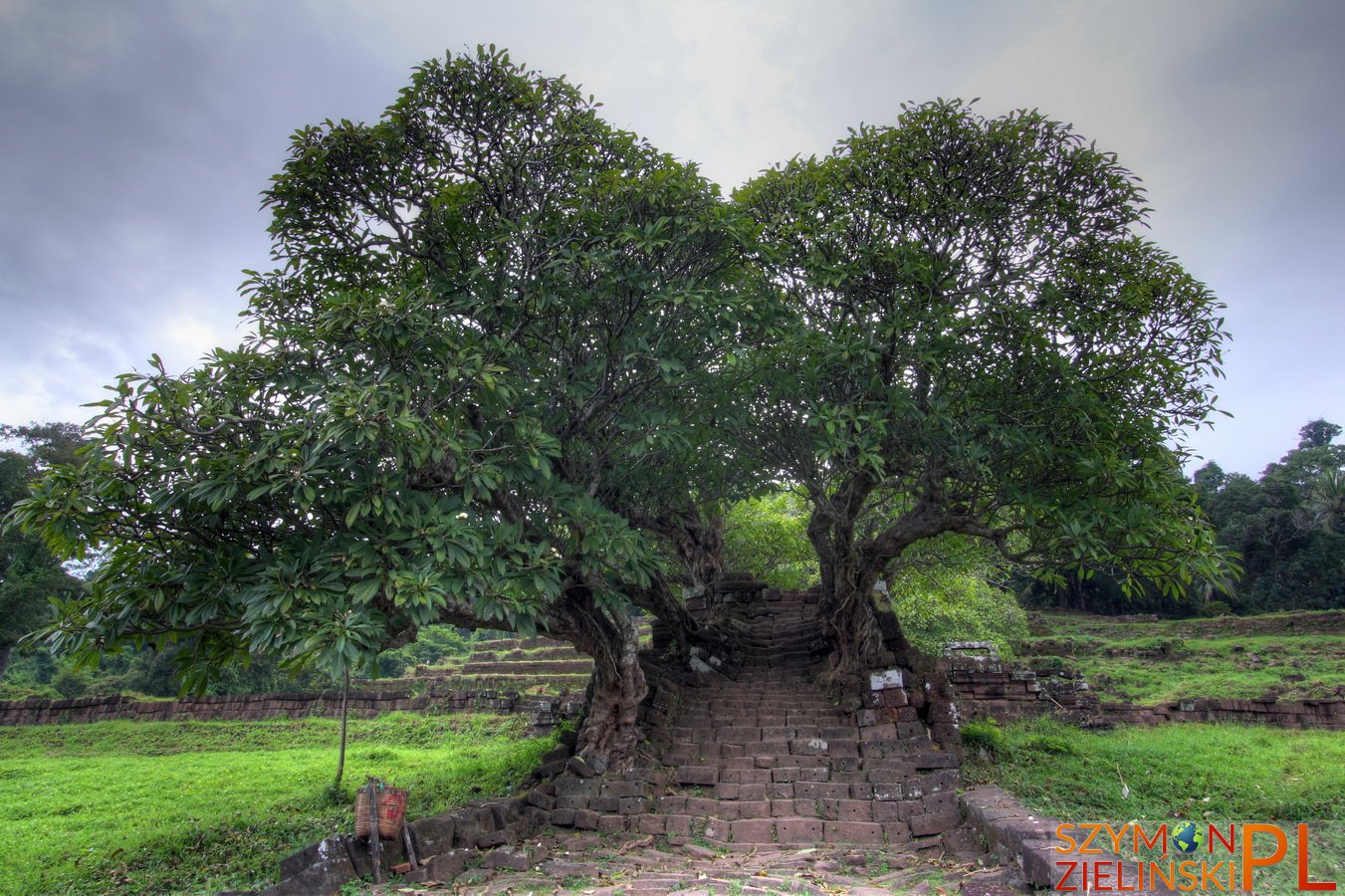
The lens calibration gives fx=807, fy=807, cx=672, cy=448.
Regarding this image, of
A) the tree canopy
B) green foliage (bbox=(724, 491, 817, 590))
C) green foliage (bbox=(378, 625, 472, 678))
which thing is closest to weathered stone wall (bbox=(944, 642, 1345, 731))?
green foliage (bbox=(724, 491, 817, 590))

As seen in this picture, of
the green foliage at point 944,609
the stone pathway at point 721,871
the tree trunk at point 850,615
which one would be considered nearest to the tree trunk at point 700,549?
the tree trunk at point 850,615

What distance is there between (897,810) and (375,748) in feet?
35.0

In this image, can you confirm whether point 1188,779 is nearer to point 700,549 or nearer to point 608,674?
point 608,674

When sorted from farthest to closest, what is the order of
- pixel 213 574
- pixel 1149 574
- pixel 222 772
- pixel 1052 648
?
1. pixel 1052 648
2. pixel 222 772
3. pixel 1149 574
4. pixel 213 574

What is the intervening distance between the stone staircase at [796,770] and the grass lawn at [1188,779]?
944mm

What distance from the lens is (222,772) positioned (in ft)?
43.0

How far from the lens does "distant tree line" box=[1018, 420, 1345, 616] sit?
31453 millimetres

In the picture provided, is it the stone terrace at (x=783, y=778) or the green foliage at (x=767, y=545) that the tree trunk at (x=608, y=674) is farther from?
the green foliage at (x=767, y=545)

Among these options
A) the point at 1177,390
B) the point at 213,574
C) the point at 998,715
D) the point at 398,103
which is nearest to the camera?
the point at 213,574

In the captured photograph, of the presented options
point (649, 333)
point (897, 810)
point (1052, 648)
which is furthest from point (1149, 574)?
point (1052, 648)

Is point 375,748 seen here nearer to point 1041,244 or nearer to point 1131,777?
point 1131,777

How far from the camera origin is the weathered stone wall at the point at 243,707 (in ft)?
67.5

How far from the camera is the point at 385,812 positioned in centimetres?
672

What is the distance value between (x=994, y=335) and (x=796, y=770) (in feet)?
17.9
